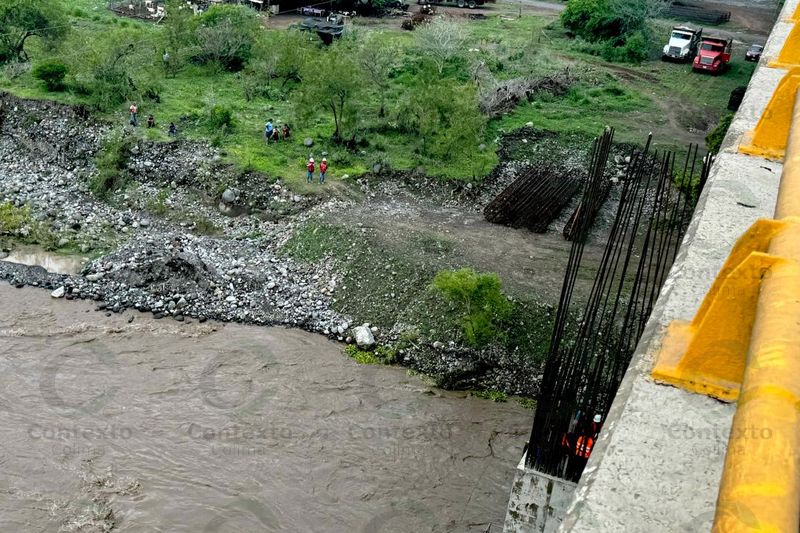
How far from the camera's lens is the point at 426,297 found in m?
15.6

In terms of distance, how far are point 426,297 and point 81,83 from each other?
45.5ft

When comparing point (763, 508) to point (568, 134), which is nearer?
point (763, 508)

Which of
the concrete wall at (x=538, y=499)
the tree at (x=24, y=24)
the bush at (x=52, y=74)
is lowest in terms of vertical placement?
the concrete wall at (x=538, y=499)

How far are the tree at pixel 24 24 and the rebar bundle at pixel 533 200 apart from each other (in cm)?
1707

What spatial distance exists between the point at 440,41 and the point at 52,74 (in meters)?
13.8

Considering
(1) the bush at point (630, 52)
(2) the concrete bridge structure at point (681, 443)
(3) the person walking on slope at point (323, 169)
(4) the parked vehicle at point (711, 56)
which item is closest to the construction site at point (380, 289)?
(2) the concrete bridge structure at point (681, 443)

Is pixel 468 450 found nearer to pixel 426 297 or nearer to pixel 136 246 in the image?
pixel 426 297

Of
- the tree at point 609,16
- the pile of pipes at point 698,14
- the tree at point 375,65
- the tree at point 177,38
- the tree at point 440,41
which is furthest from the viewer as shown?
the pile of pipes at point 698,14

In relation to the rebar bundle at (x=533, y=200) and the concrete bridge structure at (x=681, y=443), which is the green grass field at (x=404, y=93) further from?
the concrete bridge structure at (x=681, y=443)

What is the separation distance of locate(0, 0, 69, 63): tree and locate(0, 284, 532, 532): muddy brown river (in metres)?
13.6

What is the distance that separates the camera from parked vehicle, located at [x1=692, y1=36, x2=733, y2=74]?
2964cm

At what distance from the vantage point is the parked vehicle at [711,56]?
1167 inches

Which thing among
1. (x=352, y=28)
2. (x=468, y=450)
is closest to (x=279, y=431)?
(x=468, y=450)

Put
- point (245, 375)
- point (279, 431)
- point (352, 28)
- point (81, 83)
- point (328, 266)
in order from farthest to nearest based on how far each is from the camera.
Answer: point (352, 28) < point (81, 83) < point (328, 266) < point (245, 375) < point (279, 431)
